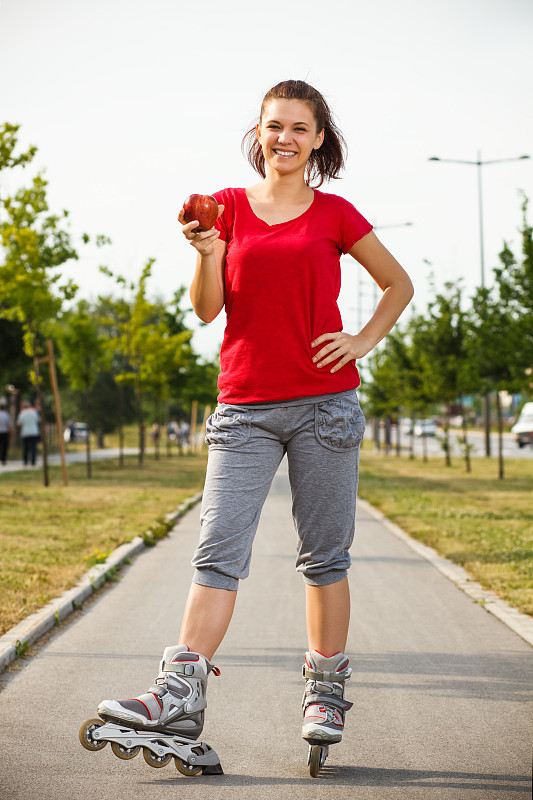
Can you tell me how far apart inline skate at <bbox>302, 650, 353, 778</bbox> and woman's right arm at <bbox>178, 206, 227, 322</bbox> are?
1.22 meters

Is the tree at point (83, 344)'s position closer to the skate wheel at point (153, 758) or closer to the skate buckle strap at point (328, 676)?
the skate buckle strap at point (328, 676)

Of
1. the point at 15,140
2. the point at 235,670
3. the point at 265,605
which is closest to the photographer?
the point at 235,670

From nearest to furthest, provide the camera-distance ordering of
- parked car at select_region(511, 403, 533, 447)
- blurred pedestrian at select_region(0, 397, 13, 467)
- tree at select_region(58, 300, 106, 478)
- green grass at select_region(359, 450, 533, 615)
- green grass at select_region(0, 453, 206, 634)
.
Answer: green grass at select_region(0, 453, 206, 634)
green grass at select_region(359, 450, 533, 615)
tree at select_region(58, 300, 106, 478)
blurred pedestrian at select_region(0, 397, 13, 467)
parked car at select_region(511, 403, 533, 447)

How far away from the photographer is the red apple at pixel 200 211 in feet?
9.92

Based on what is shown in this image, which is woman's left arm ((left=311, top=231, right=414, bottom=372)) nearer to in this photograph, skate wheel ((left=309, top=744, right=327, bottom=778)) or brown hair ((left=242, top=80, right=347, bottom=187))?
brown hair ((left=242, top=80, right=347, bottom=187))

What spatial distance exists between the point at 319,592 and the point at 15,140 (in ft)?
39.8

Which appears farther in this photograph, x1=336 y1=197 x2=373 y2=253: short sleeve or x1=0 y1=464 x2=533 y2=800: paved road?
x1=336 y1=197 x2=373 y2=253: short sleeve

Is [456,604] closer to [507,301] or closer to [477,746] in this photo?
[477,746]

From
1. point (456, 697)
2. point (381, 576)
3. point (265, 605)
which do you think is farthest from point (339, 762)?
point (381, 576)

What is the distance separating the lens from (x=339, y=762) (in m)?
3.35

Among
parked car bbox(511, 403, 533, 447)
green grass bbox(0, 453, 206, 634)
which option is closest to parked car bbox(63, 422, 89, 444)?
parked car bbox(511, 403, 533, 447)

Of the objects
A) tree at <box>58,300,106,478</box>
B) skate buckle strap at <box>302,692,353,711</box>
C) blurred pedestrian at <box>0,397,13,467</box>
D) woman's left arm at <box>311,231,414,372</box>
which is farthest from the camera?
blurred pedestrian at <box>0,397,13,467</box>

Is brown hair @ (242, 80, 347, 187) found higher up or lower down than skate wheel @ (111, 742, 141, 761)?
higher up

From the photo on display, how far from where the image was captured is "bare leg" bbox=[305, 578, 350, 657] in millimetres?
3291
